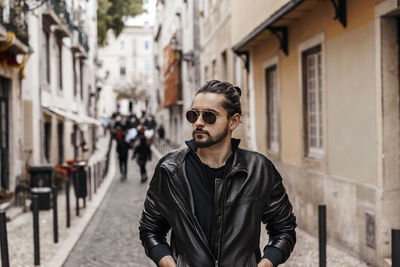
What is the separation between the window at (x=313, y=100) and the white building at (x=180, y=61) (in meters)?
11.1

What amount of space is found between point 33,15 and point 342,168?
35.0ft

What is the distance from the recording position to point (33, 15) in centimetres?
1598

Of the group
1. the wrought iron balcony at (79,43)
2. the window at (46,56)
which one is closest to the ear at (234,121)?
the window at (46,56)

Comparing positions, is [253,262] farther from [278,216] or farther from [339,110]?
[339,110]

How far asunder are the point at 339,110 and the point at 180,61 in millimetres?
25927

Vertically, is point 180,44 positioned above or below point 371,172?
above

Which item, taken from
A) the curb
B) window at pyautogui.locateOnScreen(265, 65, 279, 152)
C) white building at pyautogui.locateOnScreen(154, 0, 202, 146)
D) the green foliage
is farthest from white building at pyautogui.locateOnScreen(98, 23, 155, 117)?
window at pyautogui.locateOnScreen(265, 65, 279, 152)

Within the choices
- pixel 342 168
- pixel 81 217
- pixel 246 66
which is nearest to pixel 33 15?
pixel 246 66

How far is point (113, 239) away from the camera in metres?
9.08

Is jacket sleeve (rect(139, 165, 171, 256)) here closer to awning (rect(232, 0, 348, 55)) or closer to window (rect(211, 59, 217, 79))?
awning (rect(232, 0, 348, 55))

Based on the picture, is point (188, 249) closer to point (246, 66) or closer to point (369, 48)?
point (369, 48)

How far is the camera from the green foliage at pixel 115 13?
124 feet

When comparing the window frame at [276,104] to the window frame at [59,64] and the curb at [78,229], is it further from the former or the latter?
the window frame at [59,64]

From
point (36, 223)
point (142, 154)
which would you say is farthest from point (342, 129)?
point (142, 154)
